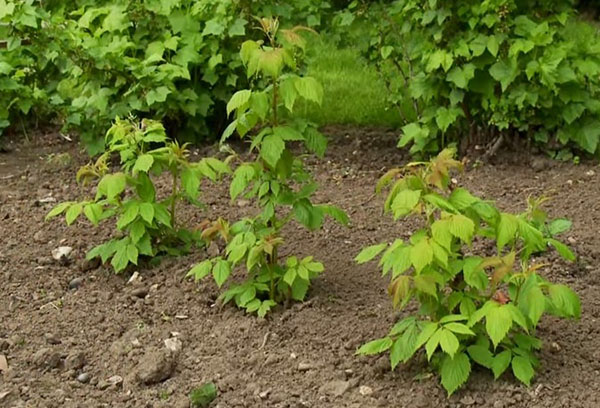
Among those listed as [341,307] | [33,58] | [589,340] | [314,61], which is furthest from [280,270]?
[314,61]

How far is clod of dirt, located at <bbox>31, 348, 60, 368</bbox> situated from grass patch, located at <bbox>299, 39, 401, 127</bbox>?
3.07 meters

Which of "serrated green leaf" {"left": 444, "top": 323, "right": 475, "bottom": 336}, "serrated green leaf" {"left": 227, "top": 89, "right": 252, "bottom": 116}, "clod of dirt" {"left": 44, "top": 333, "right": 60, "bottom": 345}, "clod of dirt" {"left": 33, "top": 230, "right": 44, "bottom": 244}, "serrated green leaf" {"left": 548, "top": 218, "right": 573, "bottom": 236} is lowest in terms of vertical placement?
"clod of dirt" {"left": 33, "top": 230, "right": 44, "bottom": 244}

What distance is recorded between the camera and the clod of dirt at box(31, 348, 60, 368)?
13.9 feet

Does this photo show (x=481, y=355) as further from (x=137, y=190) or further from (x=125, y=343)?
(x=137, y=190)

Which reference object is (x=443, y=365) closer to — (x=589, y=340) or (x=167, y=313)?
(x=589, y=340)

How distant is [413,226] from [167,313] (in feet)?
4.61

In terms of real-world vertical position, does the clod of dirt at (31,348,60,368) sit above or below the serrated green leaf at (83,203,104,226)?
below

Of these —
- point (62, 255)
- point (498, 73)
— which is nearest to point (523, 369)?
point (62, 255)

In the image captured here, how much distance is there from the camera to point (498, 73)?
5.99 metres

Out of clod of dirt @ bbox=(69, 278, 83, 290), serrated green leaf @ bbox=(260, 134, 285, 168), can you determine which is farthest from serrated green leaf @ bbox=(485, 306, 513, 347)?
clod of dirt @ bbox=(69, 278, 83, 290)

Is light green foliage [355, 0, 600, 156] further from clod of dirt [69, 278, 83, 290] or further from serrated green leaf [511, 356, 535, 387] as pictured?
serrated green leaf [511, 356, 535, 387]

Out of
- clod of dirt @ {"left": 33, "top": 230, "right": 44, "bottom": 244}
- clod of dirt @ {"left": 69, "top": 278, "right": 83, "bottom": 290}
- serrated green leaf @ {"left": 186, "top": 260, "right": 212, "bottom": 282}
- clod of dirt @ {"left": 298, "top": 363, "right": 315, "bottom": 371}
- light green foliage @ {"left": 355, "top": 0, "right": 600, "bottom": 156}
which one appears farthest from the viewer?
light green foliage @ {"left": 355, "top": 0, "right": 600, "bottom": 156}

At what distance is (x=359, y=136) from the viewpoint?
22.7 feet

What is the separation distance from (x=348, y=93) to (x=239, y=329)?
3867 mm
